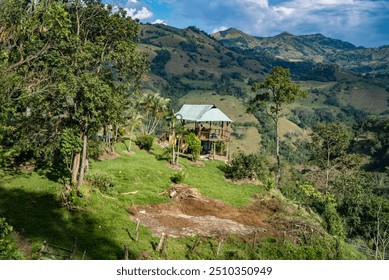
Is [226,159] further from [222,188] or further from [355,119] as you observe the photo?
[355,119]

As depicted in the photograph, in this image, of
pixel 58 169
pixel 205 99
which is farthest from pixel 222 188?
pixel 205 99

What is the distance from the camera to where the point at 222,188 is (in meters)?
34.9

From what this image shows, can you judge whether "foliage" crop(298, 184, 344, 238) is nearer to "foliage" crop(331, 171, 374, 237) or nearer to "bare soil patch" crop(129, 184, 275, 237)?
"foliage" crop(331, 171, 374, 237)

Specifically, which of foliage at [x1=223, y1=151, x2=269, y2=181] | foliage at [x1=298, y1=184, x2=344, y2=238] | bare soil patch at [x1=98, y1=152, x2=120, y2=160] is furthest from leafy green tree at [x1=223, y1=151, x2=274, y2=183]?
bare soil patch at [x1=98, y1=152, x2=120, y2=160]

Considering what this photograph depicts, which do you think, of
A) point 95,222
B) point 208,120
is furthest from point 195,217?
point 208,120

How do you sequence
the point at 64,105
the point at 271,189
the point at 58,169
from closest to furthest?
the point at 64,105 < the point at 58,169 < the point at 271,189

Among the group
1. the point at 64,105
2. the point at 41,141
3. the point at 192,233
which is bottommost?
the point at 192,233

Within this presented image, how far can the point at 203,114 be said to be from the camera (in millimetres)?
50125

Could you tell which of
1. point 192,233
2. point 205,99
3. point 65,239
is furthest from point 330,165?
point 205,99

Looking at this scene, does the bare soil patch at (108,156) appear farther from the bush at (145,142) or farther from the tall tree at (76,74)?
the tall tree at (76,74)

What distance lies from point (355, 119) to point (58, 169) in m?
200

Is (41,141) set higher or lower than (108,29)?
lower

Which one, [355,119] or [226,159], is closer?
[226,159]

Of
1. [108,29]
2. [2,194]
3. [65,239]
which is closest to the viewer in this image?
[65,239]
